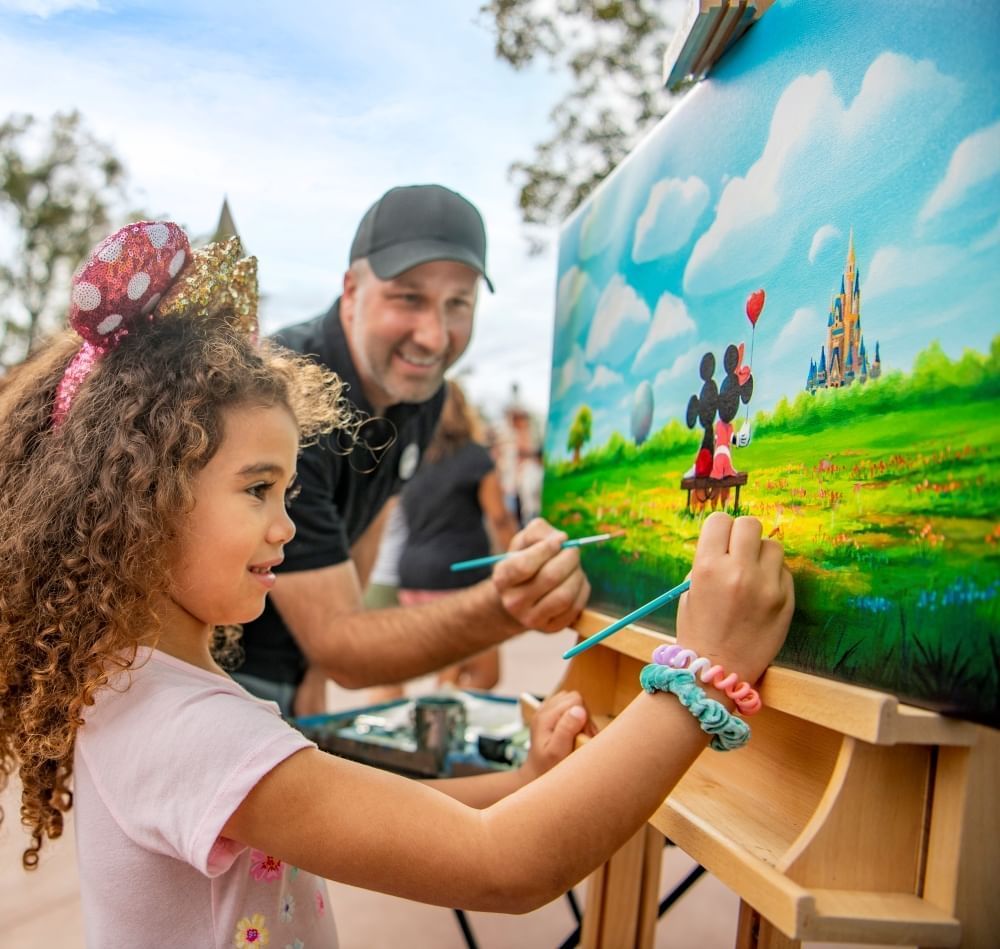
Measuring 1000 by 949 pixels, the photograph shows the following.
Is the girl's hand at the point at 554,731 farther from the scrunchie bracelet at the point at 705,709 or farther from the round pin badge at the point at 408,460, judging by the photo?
the round pin badge at the point at 408,460

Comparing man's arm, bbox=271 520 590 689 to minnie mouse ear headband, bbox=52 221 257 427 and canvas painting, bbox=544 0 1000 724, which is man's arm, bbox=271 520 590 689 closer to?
canvas painting, bbox=544 0 1000 724

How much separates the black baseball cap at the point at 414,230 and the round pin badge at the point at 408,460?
53cm

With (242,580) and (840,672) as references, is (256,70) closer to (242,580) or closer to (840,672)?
(242,580)

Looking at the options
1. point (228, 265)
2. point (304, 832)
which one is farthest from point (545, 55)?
point (304, 832)

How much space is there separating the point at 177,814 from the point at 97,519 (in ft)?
1.13

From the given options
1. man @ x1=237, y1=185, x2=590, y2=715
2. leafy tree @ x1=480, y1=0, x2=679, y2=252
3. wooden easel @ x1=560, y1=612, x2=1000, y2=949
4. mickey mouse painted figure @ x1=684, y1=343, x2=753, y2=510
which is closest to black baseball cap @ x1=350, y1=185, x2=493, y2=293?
man @ x1=237, y1=185, x2=590, y2=715

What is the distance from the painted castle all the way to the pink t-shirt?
0.64m

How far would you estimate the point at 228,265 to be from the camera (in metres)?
1.23

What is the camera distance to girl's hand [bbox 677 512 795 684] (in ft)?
3.01

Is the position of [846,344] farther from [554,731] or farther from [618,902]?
[618,902]

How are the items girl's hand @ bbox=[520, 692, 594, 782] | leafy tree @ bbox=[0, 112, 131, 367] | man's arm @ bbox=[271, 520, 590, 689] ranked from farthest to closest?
1. leafy tree @ bbox=[0, 112, 131, 367]
2. man's arm @ bbox=[271, 520, 590, 689]
3. girl's hand @ bbox=[520, 692, 594, 782]

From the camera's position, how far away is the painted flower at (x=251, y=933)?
1.01 meters

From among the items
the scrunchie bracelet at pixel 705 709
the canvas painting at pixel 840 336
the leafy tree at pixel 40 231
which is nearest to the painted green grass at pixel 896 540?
the canvas painting at pixel 840 336

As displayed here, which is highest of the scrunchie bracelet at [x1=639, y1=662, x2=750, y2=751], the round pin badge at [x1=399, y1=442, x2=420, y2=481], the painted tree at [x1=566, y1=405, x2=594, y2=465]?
the painted tree at [x1=566, y1=405, x2=594, y2=465]
